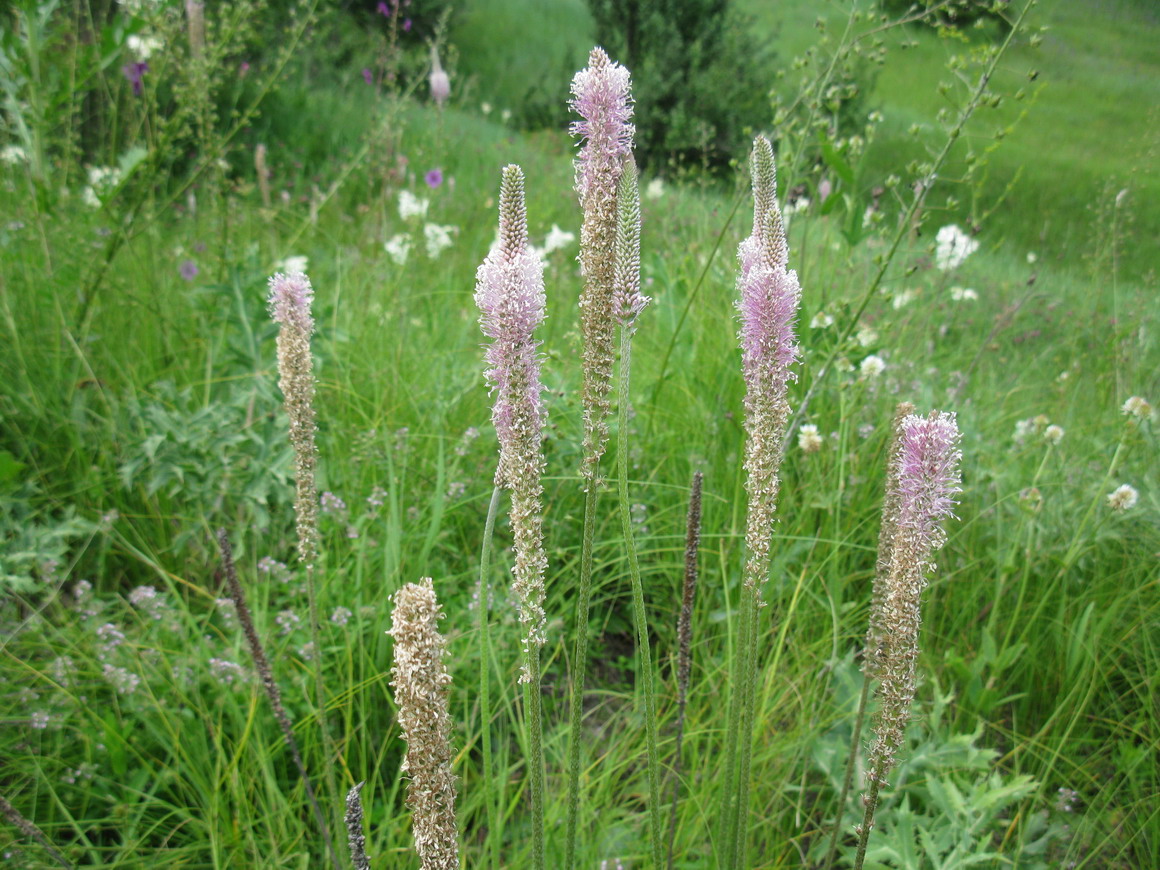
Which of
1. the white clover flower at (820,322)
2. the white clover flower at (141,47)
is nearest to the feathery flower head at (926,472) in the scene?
the white clover flower at (820,322)

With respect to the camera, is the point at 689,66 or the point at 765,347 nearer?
the point at 765,347

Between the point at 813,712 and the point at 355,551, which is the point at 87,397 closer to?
the point at 355,551

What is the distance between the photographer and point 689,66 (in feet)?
46.1

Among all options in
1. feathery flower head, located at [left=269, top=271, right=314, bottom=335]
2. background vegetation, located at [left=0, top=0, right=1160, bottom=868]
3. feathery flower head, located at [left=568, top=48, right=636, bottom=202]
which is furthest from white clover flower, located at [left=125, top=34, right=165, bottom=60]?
feathery flower head, located at [left=568, top=48, right=636, bottom=202]

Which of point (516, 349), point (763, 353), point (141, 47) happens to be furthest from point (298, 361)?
point (141, 47)

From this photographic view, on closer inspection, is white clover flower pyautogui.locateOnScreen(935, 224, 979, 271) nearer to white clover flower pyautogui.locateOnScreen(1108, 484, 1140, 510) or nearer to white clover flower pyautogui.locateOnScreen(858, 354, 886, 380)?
white clover flower pyautogui.locateOnScreen(858, 354, 886, 380)

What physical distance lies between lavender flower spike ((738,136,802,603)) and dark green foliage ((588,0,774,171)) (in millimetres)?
12614

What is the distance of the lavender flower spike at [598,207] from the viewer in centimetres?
93

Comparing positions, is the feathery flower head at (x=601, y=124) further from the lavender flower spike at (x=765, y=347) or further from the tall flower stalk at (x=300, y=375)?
the tall flower stalk at (x=300, y=375)

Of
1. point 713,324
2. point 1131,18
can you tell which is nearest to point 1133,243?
point 1131,18

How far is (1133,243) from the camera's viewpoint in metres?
7.56

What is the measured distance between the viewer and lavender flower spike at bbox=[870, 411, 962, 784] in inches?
38.8

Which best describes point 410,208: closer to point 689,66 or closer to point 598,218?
point 598,218

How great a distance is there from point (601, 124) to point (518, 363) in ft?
1.02
